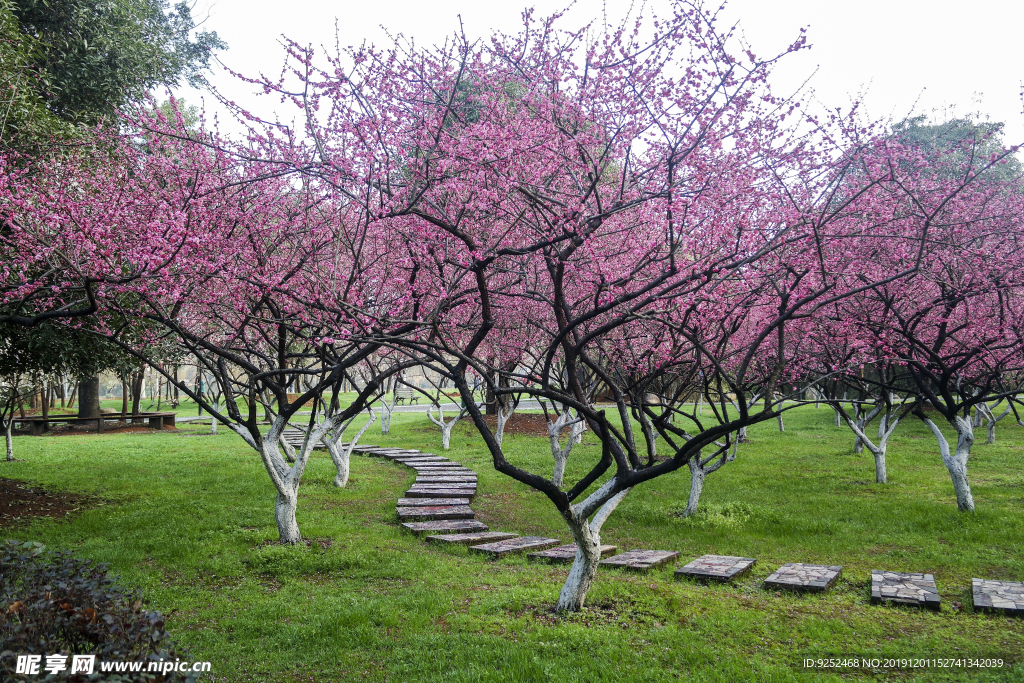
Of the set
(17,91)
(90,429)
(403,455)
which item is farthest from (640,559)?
(90,429)

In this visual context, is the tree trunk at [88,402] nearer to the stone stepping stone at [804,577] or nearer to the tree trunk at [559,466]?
the tree trunk at [559,466]

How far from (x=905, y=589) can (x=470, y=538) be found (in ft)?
19.4

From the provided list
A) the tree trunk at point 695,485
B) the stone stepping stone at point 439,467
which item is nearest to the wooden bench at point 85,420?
the stone stepping stone at point 439,467

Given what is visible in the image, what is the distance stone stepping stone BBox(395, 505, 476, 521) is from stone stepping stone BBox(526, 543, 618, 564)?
8.55ft

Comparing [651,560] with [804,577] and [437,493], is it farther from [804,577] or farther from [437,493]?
[437,493]

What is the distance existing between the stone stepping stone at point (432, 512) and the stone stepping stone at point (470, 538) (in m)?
1.34

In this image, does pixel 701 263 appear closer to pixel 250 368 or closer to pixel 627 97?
pixel 627 97

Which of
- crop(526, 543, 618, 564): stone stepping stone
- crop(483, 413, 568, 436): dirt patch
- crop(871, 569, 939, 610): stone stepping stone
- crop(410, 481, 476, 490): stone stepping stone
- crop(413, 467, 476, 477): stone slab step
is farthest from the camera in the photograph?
crop(483, 413, 568, 436): dirt patch

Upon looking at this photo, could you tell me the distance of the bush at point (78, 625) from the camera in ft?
11.6

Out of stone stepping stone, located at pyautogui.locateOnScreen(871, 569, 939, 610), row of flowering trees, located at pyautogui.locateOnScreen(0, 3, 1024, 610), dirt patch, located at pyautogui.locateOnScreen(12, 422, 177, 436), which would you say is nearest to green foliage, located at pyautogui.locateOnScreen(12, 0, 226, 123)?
row of flowering trees, located at pyautogui.locateOnScreen(0, 3, 1024, 610)

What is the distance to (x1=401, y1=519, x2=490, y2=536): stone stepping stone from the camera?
1098cm

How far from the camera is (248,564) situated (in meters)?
9.09

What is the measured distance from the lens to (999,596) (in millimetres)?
7648

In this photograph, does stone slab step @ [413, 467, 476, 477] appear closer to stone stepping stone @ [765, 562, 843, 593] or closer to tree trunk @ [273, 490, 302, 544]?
tree trunk @ [273, 490, 302, 544]
